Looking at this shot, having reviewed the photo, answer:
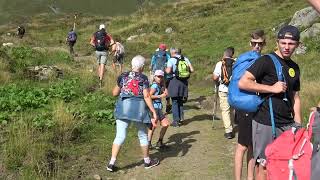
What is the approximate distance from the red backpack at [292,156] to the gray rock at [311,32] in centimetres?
1798

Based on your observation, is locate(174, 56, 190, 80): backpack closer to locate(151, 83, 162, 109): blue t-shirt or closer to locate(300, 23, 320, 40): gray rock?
locate(151, 83, 162, 109): blue t-shirt

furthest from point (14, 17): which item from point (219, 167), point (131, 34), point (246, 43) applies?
point (219, 167)

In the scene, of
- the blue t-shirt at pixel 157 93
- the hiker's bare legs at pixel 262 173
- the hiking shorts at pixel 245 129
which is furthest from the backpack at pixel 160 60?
the hiker's bare legs at pixel 262 173

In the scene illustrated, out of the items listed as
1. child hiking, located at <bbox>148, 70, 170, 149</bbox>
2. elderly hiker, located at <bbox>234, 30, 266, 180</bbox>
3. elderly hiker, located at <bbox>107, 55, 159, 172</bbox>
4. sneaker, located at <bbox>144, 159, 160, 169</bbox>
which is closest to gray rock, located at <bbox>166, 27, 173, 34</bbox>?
child hiking, located at <bbox>148, 70, 170, 149</bbox>

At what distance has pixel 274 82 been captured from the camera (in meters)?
4.93

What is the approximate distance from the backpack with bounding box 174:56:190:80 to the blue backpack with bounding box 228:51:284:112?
Answer: 16.2 feet

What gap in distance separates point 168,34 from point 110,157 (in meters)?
27.9

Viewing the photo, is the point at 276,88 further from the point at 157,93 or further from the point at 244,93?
the point at 157,93

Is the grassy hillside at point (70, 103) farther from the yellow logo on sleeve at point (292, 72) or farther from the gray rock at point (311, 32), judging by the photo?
the yellow logo on sleeve at point (292, 72)

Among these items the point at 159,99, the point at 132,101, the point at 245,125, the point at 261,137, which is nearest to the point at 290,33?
the point at 261,137

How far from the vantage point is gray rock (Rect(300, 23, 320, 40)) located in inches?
833

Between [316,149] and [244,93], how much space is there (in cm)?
186

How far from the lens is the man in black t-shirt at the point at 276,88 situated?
4.84 meters

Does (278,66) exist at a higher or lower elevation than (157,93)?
higher
